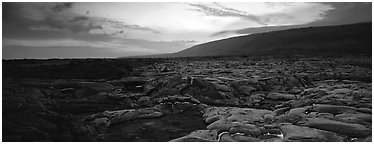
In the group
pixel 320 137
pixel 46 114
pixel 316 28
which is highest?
pixel 316 28

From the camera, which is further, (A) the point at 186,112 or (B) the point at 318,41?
(B) the point at 318,41

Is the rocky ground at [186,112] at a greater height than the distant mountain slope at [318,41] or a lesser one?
lesser

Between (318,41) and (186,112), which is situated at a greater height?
(318,41)

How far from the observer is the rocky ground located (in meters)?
8.16

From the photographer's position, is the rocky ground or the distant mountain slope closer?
the rocky ground

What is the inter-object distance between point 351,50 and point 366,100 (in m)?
46.7

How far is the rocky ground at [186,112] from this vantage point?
8.16 m

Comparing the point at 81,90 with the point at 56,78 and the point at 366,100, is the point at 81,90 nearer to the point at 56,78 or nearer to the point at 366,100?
the point at 56,78

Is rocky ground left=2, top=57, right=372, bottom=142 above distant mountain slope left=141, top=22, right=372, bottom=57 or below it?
below

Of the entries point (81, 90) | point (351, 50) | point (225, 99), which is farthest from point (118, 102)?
point (351, 50)

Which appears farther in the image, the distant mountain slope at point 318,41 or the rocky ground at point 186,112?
the distant mountain slope at point 318,41

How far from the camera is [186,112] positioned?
10391 millimetres

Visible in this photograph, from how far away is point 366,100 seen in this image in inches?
445

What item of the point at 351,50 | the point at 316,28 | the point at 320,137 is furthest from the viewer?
the point at 316,28
